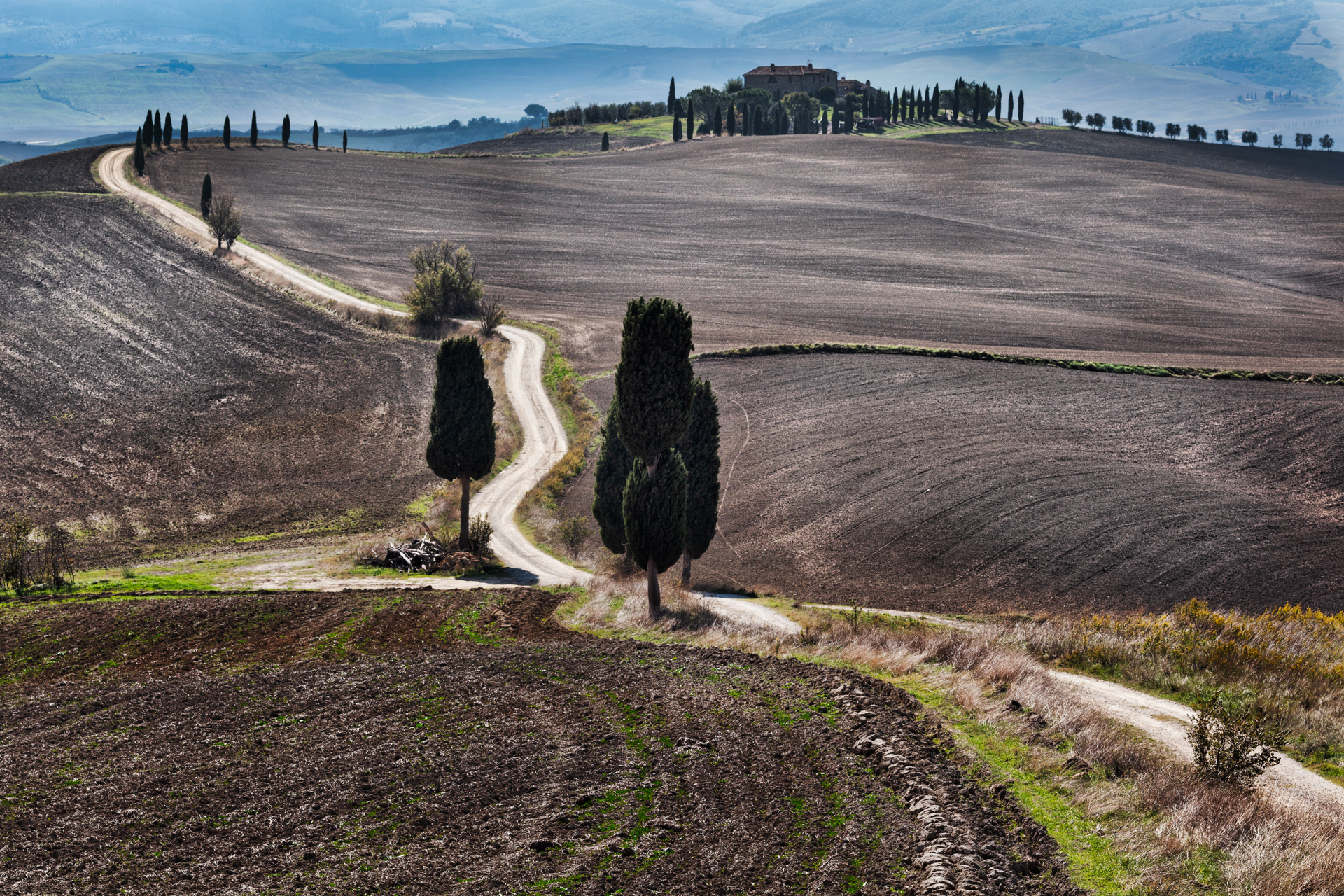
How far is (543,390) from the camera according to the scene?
235ft

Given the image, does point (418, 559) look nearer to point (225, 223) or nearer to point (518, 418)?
point (518, 418)

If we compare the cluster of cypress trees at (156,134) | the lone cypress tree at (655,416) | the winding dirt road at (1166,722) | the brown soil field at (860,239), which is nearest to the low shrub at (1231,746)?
the winding dirt road at (1166,722)

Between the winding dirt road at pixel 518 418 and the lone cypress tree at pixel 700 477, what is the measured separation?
177 inches

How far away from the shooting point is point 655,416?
3111cm

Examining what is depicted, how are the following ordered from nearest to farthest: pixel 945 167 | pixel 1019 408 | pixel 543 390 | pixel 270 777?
1. pixel 270 777
2. pixel 1019 408
3. pixel 543 390
4. pixel 945 167

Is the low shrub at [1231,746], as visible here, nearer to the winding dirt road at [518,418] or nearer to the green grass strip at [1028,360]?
the winding dirt road at [518,418]

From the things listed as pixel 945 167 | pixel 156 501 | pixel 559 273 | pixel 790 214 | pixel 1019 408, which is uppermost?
pixel 945 167

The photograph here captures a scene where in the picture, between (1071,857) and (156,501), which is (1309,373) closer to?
(1071,857)

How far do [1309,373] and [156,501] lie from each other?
2362 inches

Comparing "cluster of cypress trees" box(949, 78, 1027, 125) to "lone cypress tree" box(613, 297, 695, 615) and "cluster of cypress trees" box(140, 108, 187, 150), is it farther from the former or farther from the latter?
"lone cypress tree" box(613, 297, 695, 615)

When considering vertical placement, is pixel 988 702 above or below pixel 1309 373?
below

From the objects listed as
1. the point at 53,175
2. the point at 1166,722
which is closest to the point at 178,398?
the point at 1166,722

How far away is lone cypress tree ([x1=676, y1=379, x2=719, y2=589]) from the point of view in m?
38.3

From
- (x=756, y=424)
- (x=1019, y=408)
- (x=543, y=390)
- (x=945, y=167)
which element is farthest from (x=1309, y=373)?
(x=945, y=167)
